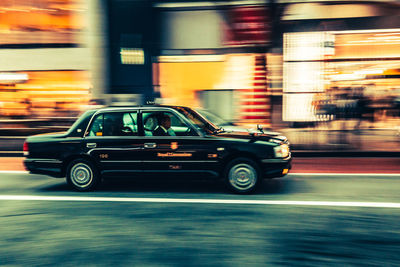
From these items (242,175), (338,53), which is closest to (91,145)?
(242,175)

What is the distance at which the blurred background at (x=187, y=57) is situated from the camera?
14023 mm

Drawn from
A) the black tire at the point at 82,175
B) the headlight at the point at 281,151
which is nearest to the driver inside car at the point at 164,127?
the black tire at the point at 82,175

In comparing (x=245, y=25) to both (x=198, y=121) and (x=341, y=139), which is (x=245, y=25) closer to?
(x=341, y=139)

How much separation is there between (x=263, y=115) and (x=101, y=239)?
938 centimetres

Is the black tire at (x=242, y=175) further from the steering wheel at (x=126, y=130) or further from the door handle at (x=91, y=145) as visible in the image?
the door handle at (x=91, y=145)

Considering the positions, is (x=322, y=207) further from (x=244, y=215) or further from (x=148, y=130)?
(x=148, y=130)

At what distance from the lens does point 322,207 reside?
225 inches

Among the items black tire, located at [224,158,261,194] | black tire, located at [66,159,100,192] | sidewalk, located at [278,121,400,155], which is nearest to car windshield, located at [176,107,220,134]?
black tire, located at [224,158,261,194]

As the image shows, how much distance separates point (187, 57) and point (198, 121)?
9.12m

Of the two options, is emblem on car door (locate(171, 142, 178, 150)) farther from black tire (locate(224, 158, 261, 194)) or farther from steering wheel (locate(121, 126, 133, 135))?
black tire (locate(224, 158, 261, 194))

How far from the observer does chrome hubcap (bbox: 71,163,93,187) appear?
22.5 feet

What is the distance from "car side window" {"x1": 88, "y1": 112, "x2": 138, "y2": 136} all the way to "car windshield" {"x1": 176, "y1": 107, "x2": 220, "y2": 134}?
2.59 feet

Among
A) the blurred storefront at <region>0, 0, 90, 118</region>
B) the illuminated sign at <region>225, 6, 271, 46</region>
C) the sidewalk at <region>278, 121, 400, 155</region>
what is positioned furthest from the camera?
the blurred storefront at <region>0, 0, 90, 118</region>

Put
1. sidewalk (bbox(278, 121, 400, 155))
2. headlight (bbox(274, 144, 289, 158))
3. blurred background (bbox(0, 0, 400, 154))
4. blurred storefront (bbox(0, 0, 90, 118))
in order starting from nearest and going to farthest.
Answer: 1. headlight (bbox(274, 144, 289, 158))
2. sidewalk (bbox(278, 121, 400, 155))
3. blurred background (bbox(0, 0, 400, 154))
4. blurred storefront (bbox(0, 0, 90, 118))
